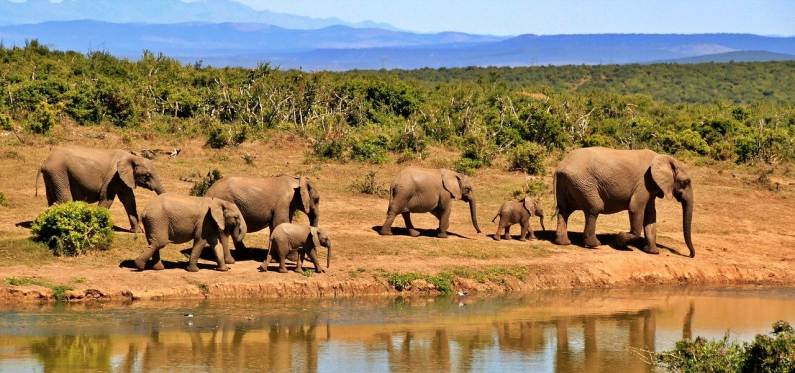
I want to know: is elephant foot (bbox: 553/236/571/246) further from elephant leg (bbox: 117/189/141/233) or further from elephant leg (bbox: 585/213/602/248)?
elephant leg (bbox: 117/189/141/233)

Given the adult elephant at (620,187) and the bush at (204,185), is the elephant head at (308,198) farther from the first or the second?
the adult elephant at (620,187)

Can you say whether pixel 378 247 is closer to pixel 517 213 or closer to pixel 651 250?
pixel 517 213

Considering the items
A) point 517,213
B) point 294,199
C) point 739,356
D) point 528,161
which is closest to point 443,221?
point 517,213

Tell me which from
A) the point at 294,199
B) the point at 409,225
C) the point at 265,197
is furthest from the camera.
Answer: the point at 409,225

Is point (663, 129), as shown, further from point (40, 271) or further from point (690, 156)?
point (40, 271)

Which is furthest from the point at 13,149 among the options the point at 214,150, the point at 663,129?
the point at 663,129

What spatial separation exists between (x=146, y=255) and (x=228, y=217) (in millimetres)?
1441

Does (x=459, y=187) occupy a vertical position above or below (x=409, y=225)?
above

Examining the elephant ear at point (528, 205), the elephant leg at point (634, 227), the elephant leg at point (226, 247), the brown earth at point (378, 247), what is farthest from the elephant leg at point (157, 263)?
the elephant leg at point (634, 227)

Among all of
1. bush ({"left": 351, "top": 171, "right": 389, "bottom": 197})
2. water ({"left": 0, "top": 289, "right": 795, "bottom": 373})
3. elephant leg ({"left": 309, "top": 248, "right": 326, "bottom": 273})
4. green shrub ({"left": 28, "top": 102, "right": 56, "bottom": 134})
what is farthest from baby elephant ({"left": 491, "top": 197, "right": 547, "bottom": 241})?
green shrub ({"left": 28, "top": 102, "right": 56, "bottom": 134})

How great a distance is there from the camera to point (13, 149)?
1244 inches

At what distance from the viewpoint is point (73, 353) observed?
17047 mm

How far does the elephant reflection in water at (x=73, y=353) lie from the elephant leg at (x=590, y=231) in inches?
428

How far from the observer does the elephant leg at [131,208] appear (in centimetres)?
2420
